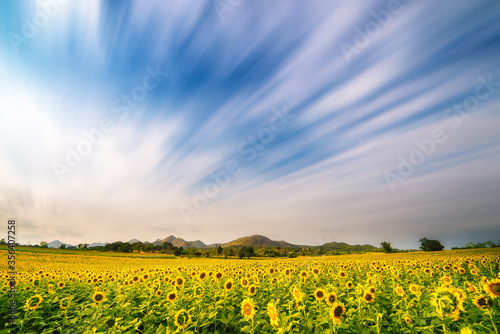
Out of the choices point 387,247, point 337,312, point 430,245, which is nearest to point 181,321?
point 337,312

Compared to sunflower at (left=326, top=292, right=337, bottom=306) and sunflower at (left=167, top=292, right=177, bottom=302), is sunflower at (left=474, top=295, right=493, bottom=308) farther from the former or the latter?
sunflower at (left=167, top=292, right=177, bottom=302)

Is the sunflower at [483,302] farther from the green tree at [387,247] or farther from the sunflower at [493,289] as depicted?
the green tree at [387,247]

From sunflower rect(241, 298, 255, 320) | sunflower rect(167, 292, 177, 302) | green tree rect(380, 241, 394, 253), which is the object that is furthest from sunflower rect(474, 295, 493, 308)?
green tree rect(380, 241, 394, 253)

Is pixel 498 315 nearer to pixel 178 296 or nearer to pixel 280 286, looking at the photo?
pixel 280 286

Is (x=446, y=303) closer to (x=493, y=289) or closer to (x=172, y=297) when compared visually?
(x=493, y=289)

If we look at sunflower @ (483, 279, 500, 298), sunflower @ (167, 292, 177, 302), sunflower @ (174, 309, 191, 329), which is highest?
sunflower @ (483, 279, 500, 298)

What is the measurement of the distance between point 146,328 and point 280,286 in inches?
173

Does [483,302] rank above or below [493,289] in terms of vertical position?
below

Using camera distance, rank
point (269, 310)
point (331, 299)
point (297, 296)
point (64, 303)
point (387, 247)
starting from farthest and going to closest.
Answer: point (387, 247) < point (64, 303) < point (297, 296) < point (331, 299) < point (269, 310)

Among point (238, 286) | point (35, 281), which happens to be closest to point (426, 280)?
point (238, 286)

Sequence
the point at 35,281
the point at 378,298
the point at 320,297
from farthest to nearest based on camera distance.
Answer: the point at 35,281
the point at 378,298
the point at 320,297

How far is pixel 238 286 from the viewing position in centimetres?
786

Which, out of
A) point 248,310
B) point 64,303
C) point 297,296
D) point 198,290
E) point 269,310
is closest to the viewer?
point 269,310

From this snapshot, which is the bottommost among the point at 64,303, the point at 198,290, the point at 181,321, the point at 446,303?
the point at 64,303
